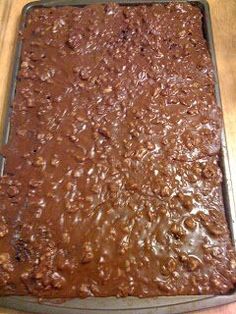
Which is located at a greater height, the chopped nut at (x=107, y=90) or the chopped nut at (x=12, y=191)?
the chopped nut at (x=107, y=90)

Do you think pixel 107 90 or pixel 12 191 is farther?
pixel 107 90

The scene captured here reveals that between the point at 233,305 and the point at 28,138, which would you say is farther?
the point at 28,138

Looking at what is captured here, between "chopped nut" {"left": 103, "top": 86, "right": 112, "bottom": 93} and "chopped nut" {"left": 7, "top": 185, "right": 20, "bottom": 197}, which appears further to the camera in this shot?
"chopped nut" {"left": 103, "top": 86, "right": 112, "bottom": 93}

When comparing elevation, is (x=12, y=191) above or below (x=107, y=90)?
below

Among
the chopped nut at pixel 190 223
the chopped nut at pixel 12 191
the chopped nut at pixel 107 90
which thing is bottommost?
the chopped nut at pixel 190 223

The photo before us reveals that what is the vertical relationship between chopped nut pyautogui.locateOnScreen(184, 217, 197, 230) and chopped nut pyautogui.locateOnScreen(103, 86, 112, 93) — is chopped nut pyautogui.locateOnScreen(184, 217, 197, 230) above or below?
below

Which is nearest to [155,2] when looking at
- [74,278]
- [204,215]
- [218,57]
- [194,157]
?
[218,57]

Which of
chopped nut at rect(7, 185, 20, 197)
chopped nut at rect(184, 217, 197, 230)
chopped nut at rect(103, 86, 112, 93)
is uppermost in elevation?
chopped nut at rect(103, 86, 112, 93)

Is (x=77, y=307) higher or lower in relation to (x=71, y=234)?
lower

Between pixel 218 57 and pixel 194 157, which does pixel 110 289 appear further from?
pixel 218 57

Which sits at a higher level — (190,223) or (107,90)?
(107,90)

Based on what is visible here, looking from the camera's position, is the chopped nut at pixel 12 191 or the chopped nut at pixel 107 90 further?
the chopped nut at pixel 107 90
